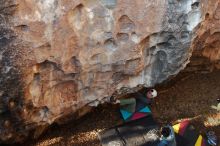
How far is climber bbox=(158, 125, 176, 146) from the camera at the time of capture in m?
2.15

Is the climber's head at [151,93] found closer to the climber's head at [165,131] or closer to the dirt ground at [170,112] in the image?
the dirt ground at [170,112]

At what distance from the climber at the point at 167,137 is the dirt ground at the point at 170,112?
12 centimetres

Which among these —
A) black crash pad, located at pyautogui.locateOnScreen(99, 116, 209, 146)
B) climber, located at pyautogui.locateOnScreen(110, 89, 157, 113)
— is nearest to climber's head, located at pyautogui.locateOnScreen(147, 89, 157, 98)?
climber, located at pyautogui.locateOnScreen(110, 89, 157, 113)

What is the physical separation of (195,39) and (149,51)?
27 centimetres

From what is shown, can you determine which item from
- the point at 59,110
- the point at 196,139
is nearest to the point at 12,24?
the point at 59,110

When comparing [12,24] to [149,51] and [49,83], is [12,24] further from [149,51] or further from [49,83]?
[149,51]

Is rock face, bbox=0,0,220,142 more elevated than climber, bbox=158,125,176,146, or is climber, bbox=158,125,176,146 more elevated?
rock face, bbox=0,0,220,142

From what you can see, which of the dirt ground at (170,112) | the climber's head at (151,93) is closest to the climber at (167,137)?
the dirt ground at (170,112)

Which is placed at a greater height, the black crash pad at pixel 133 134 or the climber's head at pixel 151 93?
the climber's head at pixel 151 93

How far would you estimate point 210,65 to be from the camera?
2.53 m

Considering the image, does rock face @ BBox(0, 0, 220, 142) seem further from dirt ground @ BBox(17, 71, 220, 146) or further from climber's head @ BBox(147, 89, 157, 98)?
climber's head @ BBox(147, 89, 157, 98)

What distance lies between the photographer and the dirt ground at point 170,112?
7.12 ft

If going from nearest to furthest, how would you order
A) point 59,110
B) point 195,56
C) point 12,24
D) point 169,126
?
point 12,24, point 59,110, point 169,126, point 195,56

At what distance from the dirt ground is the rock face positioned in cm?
10
